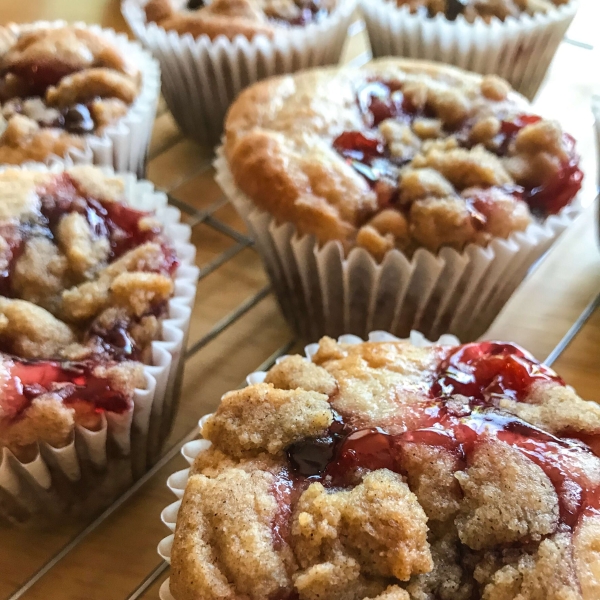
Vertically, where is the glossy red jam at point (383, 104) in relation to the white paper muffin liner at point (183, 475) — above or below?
above

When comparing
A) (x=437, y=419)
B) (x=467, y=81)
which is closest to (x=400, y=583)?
(x=437, y=419)

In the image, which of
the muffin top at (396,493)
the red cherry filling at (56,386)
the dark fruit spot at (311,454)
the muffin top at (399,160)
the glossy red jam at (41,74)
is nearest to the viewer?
the muffin top at (396,493)

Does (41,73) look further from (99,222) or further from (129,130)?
(99,222)

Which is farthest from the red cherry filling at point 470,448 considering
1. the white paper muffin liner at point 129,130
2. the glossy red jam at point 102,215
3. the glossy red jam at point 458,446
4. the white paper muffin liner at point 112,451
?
the white paper muffin liner at point 129,130

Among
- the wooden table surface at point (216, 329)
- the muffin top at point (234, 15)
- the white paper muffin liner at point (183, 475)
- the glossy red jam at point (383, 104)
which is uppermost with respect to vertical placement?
the glossy red jam at point (383, 104)

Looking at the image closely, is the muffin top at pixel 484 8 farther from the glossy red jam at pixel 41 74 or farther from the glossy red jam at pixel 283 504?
the glossy red jam at pixel 283 504

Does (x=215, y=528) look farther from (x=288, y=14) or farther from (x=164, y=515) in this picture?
(x=288, y=14)

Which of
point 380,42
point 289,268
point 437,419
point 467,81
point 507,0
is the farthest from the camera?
point 380,42
